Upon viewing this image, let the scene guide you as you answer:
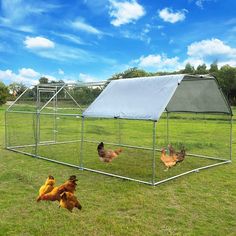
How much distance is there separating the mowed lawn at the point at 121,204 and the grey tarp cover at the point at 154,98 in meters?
1.27

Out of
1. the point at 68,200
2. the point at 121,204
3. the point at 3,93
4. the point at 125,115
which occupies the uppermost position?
the point at 3,93

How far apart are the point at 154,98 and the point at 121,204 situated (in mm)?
2376

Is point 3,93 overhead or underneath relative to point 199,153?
overhead

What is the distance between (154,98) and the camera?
6047 millimetres

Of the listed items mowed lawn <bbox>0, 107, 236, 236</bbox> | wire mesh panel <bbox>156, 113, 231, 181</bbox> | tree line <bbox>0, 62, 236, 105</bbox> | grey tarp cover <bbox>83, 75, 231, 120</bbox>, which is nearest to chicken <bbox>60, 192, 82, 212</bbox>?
mowed lawn <bbox>0, 107, 236, 236</bbox>

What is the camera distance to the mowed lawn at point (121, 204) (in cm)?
371

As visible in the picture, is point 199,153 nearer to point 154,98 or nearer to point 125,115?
point 154,98

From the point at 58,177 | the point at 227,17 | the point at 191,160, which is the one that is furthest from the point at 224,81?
the point at 58,177

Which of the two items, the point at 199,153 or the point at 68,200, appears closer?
the point at 68,200

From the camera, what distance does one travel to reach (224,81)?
36.0 metres

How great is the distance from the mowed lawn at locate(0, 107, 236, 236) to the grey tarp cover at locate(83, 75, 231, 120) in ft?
4.18

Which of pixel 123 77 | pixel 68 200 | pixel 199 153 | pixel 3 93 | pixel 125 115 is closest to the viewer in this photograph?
pixel 68 200

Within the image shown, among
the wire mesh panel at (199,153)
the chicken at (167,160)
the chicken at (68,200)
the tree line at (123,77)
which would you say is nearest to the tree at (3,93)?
the tree line at (123,77)

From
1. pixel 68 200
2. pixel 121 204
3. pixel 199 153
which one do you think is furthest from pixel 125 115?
pixel 68 200
